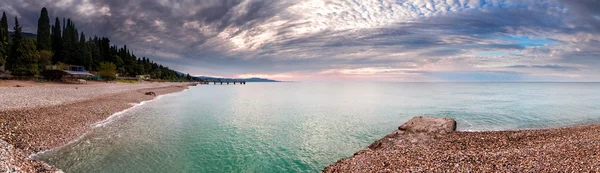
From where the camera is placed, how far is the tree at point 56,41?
96406mm

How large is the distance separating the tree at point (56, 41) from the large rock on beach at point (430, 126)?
12453 cm

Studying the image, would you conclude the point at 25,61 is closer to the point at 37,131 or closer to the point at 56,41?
the point at 56,41

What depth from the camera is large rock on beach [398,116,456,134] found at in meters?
17.9

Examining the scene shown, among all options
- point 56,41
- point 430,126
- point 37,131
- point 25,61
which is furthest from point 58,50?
point 430,126

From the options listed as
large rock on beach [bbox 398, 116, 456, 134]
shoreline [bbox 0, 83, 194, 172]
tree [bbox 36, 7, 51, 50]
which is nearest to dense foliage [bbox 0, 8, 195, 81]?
tree [bbox 36, 7, 51, 50]

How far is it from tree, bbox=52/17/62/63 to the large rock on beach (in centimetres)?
12453

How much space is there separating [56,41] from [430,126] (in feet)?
448

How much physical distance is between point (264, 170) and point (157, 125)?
1501 cm

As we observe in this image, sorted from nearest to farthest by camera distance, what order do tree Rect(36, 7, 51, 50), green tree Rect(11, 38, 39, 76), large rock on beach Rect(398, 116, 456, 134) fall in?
1. large rock on beach Rect(398, 116, 456, 134)
2. green tree Rect(11, 38, 39, 76)
3. tree Rect(36, 7, 51, 50)

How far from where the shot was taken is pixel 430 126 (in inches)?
727

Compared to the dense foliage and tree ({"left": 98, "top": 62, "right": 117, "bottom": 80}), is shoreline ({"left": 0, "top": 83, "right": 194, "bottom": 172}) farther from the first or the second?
tree ({"left": 98, "top": 62, "right": 117, "bottom": 80})

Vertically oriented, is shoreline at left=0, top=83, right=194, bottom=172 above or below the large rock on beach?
below

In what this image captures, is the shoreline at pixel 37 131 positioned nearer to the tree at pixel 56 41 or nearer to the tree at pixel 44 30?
the tree at pixel 44 30

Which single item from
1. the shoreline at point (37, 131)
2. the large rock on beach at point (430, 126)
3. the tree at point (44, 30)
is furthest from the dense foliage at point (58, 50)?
the large rock on beach at point (430, 126)
